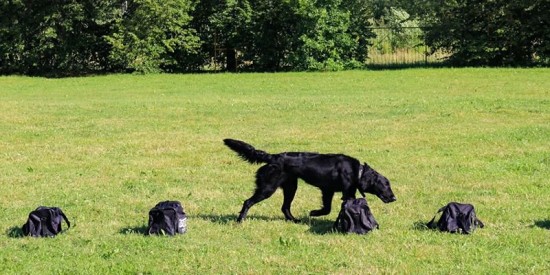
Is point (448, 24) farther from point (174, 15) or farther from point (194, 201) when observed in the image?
point (194, 201)

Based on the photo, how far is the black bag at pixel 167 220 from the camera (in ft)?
25.2

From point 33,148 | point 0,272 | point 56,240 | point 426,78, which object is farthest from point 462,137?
point 426,78

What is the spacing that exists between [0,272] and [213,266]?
6.19ft

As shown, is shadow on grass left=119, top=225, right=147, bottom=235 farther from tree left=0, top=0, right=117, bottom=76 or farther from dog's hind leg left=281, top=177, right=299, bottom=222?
tree left=0, top=0, right=117, bottom=76

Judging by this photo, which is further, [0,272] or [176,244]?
[176,244]

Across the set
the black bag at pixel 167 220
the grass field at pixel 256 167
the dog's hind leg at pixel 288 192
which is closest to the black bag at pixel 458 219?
the grass field at pixel 256 167

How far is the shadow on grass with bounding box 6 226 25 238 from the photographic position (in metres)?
7.85

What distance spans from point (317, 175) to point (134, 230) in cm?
206

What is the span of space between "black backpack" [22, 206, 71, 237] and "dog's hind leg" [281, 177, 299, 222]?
2431 millimetres

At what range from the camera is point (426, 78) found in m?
30.2

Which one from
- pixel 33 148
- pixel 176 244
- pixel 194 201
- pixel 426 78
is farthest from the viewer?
pixel 426 78

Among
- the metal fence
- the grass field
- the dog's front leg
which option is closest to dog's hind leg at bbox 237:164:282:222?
the grass field

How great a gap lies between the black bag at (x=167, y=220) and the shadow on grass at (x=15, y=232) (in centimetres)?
138

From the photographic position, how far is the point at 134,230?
807cm
